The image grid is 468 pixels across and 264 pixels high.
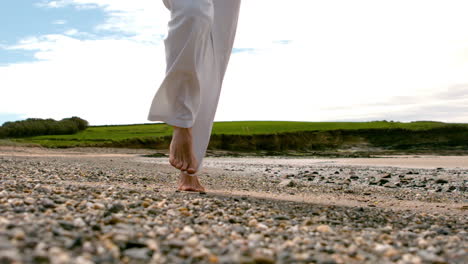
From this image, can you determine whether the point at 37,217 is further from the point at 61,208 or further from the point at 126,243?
the point at 126,243

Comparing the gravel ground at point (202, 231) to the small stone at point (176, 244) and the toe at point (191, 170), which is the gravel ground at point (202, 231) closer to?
the small stone at point (176, 244)

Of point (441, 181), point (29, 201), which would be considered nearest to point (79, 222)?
point (29, 201)

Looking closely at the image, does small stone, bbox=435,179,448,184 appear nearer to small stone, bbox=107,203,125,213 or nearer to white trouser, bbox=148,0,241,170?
white trouser, bbox=148,0,241,170

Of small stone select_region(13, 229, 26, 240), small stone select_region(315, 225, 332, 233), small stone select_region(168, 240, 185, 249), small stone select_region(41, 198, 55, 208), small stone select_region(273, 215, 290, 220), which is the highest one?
small stone select_region(13, 229, 26, 240)

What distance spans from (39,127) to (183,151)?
26273 mm

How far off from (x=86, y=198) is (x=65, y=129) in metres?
27.3

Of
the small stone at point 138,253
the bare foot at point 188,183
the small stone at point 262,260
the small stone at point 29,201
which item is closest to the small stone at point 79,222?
the small stone at point 138,253

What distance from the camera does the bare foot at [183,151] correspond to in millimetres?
4016

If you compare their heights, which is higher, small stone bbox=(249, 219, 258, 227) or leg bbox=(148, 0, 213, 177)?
leg bbox=(148, 0, 213, 177)

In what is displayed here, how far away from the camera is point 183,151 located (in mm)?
4066

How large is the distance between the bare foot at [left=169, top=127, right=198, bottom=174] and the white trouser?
0.38 ft

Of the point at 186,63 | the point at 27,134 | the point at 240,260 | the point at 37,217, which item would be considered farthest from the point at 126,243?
the point at 27,134

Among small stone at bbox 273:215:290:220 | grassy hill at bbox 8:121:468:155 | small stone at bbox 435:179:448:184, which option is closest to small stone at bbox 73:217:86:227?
small stone at bbox 273:215:290:220

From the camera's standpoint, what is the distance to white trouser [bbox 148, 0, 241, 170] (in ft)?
12.2
